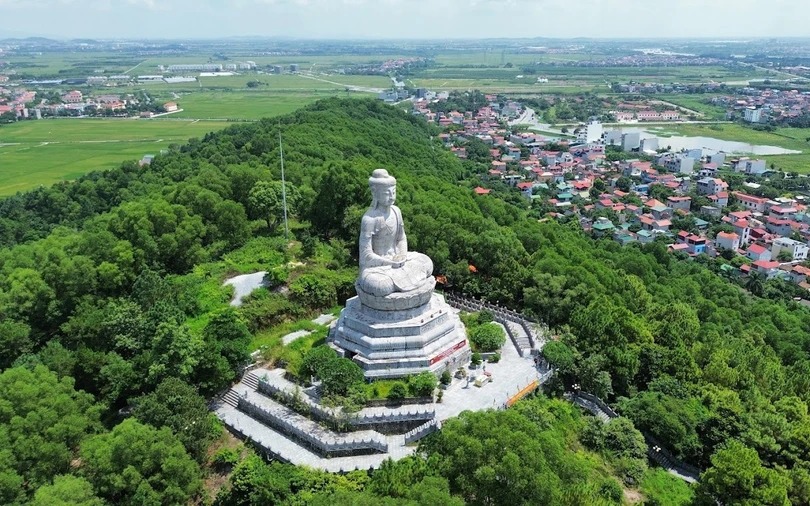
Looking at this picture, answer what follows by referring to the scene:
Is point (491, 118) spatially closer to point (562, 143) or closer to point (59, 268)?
point (562, 143)

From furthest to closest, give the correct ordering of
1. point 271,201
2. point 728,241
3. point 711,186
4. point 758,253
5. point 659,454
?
point 711,186, point 728,241, point 758,253, point 271,201, point 659,454

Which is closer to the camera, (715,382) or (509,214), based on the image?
(715,382)

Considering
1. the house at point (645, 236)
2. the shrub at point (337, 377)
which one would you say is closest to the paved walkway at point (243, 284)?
the shrub at point (337, 377)

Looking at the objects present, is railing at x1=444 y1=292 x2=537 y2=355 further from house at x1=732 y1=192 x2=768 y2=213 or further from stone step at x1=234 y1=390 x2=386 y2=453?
house at x1=732 y1=192 x2=768 y2=213

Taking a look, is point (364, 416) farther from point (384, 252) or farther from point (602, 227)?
point (602, 227)

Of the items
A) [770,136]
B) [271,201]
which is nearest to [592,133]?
[770,136]

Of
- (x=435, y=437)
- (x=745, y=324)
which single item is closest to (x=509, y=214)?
(x=745, y=324)

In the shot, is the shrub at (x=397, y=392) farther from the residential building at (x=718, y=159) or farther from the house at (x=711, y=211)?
the residential building at (x=718, y=159)
